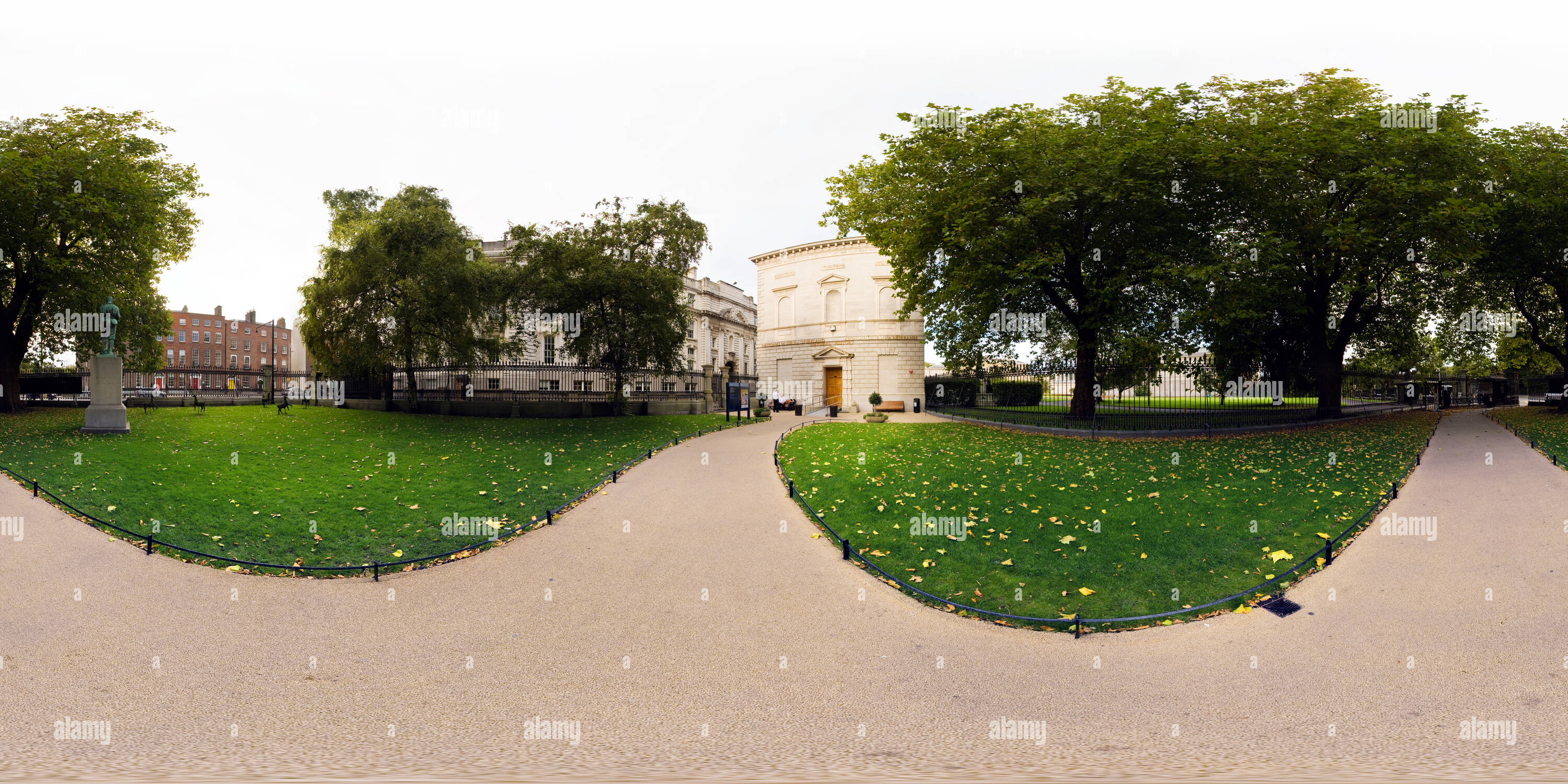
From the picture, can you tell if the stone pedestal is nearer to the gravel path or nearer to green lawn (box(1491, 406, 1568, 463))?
the gravel path

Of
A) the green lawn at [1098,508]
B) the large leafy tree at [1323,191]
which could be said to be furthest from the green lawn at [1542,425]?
the large leafy tree at [1323,191]

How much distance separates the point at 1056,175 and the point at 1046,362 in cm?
765

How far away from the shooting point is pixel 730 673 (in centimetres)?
616

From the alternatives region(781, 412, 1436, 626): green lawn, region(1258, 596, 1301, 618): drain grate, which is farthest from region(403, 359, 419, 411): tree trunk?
region(1258, 596, 1301, 618): drain grate

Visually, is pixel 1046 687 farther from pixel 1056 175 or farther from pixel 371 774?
pixel 1056 175

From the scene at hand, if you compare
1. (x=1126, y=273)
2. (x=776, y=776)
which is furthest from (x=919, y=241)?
(x=776, y=776)

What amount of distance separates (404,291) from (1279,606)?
25680 mm

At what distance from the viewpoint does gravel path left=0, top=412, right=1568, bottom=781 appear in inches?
198

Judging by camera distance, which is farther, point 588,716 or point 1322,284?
point 1322,284

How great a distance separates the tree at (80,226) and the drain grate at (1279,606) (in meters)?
32.2

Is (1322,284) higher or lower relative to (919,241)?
lower

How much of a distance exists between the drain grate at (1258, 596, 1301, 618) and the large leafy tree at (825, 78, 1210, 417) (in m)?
13.3

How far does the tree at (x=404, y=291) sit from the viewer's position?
23.3m

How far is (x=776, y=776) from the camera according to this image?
4.87 metres
